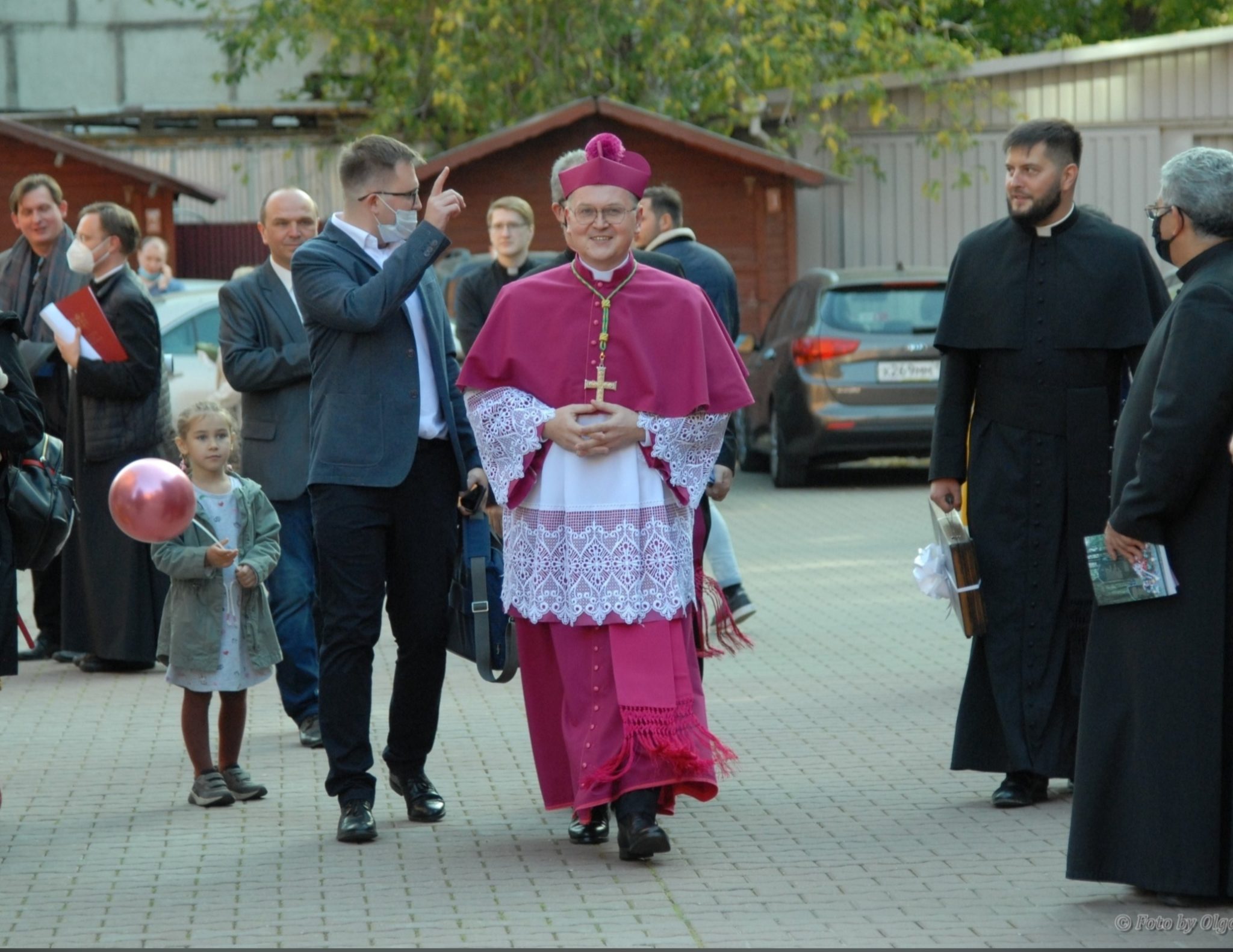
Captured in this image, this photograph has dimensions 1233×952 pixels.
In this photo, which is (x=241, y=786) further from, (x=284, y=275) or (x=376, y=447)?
(x=284, y=275)

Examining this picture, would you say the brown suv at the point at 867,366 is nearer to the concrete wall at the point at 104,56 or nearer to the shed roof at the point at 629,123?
the shed roof at the point at 629,123

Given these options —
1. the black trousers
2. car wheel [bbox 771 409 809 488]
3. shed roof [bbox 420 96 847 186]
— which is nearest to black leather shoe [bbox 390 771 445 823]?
the black trousers

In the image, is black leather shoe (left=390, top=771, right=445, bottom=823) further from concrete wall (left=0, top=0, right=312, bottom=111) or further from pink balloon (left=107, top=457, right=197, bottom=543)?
concrete wall (left=0, top=0, right=312, bottom=111)

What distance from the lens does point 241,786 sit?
22.4 feet

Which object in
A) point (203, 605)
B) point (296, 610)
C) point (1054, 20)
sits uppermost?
point (1054, 20)

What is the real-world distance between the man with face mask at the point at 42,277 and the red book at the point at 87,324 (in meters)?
0.60

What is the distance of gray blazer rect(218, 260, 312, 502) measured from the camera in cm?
774

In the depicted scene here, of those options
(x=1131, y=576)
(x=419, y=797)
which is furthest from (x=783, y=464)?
(x=1131, y=576)

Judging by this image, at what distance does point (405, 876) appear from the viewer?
5711 millimetres

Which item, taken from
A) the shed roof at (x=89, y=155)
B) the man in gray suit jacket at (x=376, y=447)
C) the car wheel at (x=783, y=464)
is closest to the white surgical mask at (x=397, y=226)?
the man in gray suit jacket at (x=376, y=447)

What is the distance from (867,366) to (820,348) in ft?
1.33

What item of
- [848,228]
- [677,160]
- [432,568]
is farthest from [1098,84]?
[432,568]

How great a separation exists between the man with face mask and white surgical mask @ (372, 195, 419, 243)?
12.1 feet

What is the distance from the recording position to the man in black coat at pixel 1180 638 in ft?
16.6
